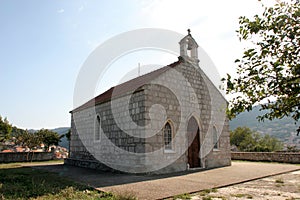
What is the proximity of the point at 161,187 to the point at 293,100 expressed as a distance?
21.2 feet

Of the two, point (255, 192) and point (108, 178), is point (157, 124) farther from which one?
point (255, 192)

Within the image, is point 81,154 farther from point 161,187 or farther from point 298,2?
point 298,2

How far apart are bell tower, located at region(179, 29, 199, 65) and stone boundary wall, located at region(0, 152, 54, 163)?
60.5ft

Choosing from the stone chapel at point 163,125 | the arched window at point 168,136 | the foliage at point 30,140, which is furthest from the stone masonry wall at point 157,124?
the foliage at point 30,140

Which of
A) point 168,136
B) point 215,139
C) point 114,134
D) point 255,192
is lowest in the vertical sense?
point 255,192

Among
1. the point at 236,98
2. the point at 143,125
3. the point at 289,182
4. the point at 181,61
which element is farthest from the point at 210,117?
the point at 236,98

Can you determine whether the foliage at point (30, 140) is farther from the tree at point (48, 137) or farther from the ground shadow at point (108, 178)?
the ground shadow at point (108, 178)

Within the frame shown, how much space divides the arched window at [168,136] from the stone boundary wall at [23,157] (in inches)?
664

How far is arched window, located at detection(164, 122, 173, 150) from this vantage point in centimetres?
1371

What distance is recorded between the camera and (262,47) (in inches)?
133

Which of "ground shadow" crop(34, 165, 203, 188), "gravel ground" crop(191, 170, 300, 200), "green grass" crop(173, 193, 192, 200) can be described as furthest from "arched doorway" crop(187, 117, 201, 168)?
"green grass" crop(173, 193, 192, 200)

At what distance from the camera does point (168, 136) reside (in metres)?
13.9

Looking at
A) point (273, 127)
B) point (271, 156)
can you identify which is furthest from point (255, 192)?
point (273, 127)

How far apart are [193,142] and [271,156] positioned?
30.0 feet
